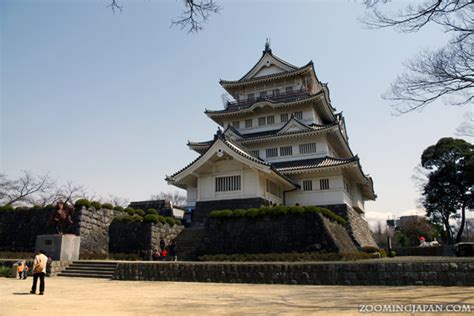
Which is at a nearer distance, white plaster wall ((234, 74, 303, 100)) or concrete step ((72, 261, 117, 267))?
concrete step ((72, 261, 117, 267))

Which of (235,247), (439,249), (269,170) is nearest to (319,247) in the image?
(235,247)

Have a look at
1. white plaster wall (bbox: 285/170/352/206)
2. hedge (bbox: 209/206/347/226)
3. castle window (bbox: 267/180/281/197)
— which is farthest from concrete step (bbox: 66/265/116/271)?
white plaster wall (bbox: 285/170/352/206)

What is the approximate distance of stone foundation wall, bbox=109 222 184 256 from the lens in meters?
20.8

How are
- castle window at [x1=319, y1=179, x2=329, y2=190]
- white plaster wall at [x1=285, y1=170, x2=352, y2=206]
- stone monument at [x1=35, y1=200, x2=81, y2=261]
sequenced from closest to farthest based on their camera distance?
stone monument at [x1=35, y1=200, x2=81, y2=261]
white plaster wall at [x1=285, y1=170, x2=352, y2=206]
castle window at [x1=319, y1=179, x2=329, y2=190]

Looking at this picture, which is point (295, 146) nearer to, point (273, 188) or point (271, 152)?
point (271, 152)

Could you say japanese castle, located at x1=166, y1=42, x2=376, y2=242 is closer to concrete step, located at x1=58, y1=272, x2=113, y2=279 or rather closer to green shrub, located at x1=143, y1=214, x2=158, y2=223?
green shrub, located at x1=143, y1=214, x2=158, y2=223

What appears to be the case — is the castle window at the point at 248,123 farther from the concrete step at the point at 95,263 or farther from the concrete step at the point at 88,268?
the concrete step at the point at 88,268

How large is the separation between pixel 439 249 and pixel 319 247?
20.1m

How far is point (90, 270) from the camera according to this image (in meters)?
16.0

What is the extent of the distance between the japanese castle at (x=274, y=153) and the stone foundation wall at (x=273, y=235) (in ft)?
13.3

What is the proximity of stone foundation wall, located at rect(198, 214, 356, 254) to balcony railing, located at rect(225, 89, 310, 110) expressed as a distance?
15027 millimetres

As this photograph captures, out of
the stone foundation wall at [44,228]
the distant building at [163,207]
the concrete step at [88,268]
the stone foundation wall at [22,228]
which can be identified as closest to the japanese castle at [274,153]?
the distant building at [163,207]

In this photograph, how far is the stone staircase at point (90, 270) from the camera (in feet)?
50.3

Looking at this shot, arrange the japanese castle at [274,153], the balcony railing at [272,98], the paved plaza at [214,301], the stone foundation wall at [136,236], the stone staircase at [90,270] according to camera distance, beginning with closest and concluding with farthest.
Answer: the paved plaza at [214,301] < the stone staircase at [90,270] < the stone foundation wall at [136,236] < the japanese castle at [274,153] < the balcony railing at [272,98]
